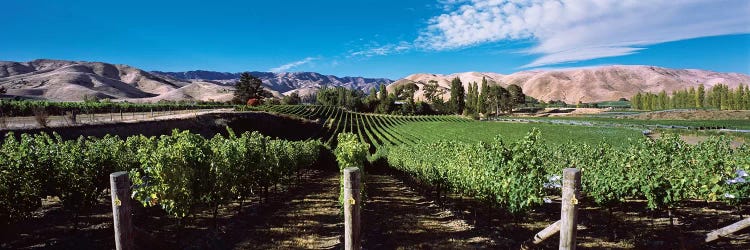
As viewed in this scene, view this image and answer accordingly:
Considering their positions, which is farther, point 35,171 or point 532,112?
point 532,112

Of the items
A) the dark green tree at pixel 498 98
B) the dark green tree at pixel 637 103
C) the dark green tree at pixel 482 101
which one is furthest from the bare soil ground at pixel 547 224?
the dark green tree at pixel 637 103

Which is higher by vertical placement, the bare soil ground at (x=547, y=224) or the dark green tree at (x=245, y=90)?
the dark green tree at (x=245, y=90)

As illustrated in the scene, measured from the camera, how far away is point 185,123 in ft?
158

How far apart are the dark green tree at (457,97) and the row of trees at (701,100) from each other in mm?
66458

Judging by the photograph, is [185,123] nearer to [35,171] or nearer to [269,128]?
[269,128]

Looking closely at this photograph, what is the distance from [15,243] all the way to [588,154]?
21792 mm

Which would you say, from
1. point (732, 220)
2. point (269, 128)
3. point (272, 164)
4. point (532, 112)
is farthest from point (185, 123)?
point (532, 112)

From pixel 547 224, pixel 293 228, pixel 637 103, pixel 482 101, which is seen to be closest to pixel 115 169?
pixel 293 228

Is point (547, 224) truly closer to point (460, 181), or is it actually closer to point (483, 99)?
point (460, 181)

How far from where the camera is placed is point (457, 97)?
4688 inches

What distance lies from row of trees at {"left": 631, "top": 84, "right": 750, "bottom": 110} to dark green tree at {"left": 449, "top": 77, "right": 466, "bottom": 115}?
66458 millimetres

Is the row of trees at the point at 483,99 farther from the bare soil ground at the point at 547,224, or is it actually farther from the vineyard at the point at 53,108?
the bare soil ground at the point at 547,224

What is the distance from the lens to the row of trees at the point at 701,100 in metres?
95.7

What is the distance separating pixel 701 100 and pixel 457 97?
79177mm
